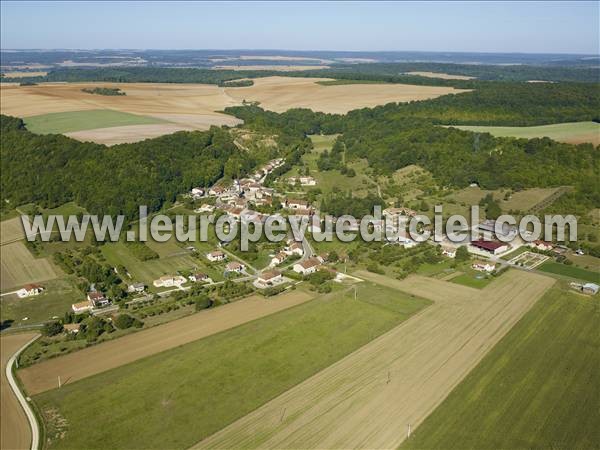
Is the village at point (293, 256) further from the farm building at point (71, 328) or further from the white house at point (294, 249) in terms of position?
the farm building at point (71, 328)

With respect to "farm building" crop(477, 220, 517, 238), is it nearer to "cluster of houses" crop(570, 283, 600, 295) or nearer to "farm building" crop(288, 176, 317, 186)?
"cluster of houses" crop(570, 283, 600, 295)

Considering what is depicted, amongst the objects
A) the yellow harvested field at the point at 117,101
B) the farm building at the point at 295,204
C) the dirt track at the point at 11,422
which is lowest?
the dirt track at the point at 11,422

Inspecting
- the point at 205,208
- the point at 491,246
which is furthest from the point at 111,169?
the point at 491,246

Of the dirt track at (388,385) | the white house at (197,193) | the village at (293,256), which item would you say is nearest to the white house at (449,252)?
the village at (293,256)

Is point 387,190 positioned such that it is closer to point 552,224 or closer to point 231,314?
point 552,224

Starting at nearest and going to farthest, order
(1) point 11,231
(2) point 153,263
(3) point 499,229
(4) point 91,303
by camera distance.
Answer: (4) point 91,303
(2) point 153,263
(3) point 499,229
(1) point 11,231

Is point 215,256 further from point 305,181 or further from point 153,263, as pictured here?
point 305,181

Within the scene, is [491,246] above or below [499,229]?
below
